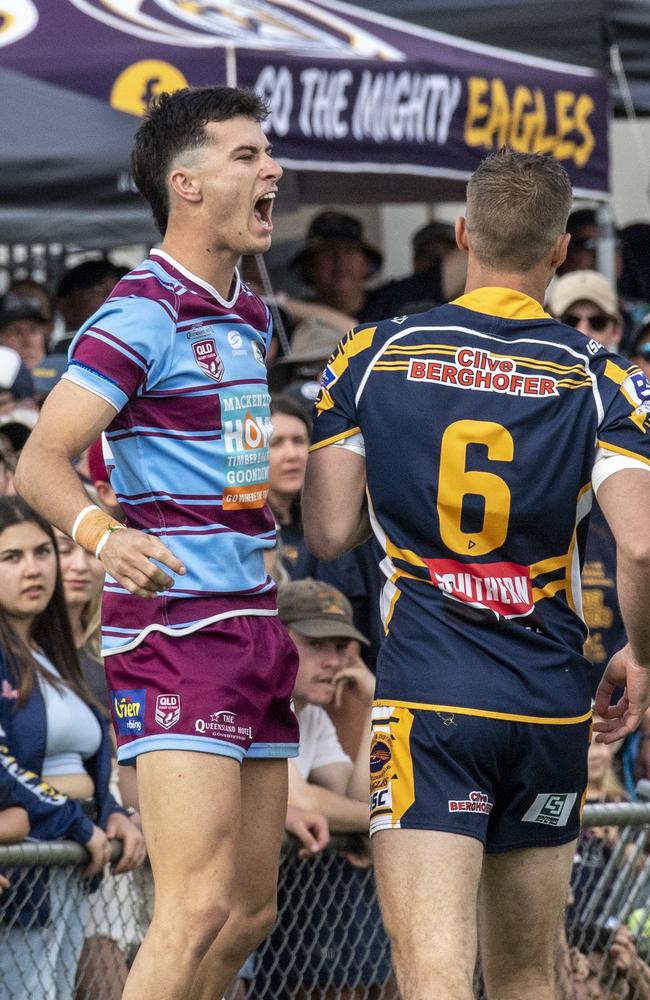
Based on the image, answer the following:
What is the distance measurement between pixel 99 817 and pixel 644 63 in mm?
5379

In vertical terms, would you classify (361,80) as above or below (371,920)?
above

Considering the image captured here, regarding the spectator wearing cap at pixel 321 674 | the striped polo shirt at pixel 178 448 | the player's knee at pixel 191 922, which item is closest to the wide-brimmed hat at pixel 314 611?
the spectator wearing cap at pixel 321 674

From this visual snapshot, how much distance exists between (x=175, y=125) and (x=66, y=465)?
87 centimetres

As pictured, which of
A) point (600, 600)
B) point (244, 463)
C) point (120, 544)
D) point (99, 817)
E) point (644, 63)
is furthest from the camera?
point (644, 63)

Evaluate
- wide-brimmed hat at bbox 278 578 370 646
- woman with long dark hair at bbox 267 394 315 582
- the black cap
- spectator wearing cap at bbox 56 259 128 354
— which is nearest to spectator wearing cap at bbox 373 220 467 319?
spectator wearing cap at bbox 56 259 128 354

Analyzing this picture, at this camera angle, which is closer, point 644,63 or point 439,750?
point 439,750

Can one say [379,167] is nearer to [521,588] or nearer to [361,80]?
[361,80]

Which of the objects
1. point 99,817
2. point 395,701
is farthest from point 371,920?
point 395,701

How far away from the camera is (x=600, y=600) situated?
247 inches

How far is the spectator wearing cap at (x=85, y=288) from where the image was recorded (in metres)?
8.27

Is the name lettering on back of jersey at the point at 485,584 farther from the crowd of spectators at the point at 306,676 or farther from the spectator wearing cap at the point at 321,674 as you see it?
the spectator wearing cap at the point at 321,674

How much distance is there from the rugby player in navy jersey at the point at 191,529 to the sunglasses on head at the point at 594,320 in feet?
13.9

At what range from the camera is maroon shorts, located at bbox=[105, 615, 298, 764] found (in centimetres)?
337

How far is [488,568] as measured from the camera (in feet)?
11.8
